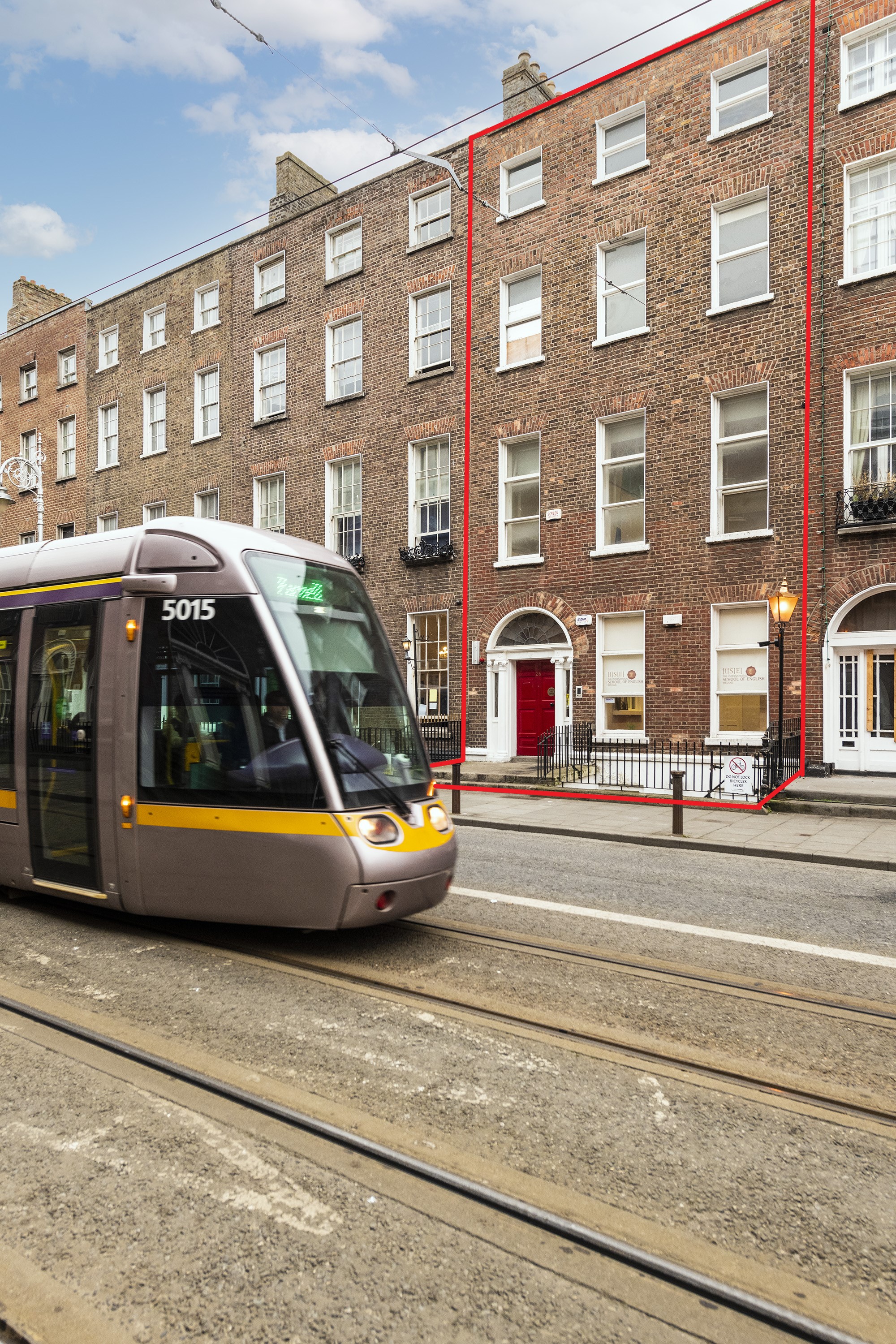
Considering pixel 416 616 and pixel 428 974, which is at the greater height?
pixel 416 616

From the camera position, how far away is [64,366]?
32.3 meters

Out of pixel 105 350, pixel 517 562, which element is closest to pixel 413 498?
pixel 517 562

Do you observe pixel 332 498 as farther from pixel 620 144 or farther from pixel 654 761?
pixel 654 761

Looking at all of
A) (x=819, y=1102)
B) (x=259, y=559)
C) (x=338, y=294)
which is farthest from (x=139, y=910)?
(x=338, y=294)

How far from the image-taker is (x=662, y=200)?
1825 centimetres

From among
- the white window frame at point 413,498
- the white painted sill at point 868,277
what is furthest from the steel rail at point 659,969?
the white window frame at point 413,498

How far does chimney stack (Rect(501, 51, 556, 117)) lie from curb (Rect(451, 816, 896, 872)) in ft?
58.6

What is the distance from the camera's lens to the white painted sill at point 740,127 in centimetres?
1688

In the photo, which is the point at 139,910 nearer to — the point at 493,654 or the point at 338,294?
the point at 493,654

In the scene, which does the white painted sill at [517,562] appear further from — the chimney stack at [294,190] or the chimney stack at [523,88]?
the chimney stack at [294,190]

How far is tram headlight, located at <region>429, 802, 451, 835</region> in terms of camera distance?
18.8ft

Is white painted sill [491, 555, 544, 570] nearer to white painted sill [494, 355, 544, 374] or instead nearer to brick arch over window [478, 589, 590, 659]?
brick arch over window [478, 589, 590, 659]

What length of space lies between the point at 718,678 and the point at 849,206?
924 cm

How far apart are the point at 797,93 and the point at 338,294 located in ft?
40.2
